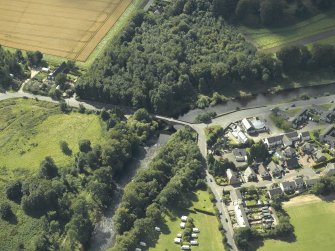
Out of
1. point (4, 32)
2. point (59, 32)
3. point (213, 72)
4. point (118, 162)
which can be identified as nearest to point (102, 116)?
point (118, 162)

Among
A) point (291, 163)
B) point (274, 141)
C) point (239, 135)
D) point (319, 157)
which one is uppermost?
point (319, 157)

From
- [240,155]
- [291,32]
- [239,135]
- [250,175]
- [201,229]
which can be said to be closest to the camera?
[201,229]

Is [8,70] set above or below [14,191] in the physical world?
above

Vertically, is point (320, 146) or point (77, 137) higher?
point (320, 146)

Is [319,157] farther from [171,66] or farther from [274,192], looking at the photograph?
[171,66]

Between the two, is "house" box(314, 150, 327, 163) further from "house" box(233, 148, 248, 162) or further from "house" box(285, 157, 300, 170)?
"house" box(233, 148, 248, 162)

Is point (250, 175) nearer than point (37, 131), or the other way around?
point (250, 175)

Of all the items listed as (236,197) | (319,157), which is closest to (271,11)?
(319,157)

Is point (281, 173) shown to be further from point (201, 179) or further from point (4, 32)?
point (4, 32)
